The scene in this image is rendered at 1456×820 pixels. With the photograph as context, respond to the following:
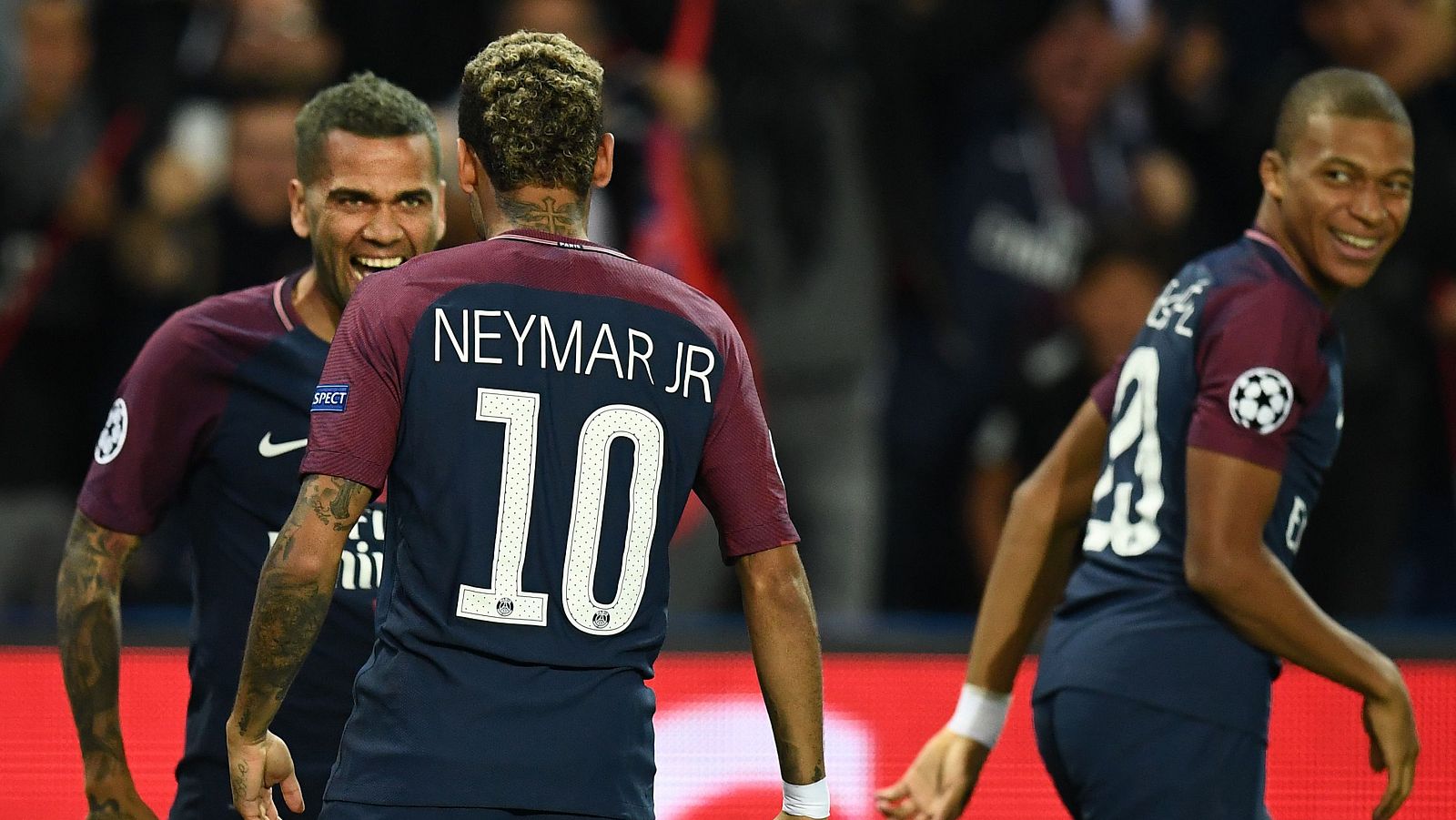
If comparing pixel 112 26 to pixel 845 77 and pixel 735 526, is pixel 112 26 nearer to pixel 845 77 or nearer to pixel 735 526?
pixel 845 77

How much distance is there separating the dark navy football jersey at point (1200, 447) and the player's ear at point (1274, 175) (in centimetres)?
11

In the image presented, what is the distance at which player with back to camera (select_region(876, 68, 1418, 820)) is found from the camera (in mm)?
3666

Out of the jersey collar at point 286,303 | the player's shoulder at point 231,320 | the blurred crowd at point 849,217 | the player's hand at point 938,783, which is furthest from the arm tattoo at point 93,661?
the blurred crowd at point 849,217

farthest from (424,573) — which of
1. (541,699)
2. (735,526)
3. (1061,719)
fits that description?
(1061,719)

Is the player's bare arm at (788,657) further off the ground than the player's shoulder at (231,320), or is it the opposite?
the player's shoulder at (231,320)

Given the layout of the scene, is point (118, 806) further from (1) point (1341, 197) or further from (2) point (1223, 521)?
(1) point (1341, 197)

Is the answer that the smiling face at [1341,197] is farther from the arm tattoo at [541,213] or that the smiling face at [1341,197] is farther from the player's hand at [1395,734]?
the arm tattoo at [541,213]

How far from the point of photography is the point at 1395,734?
12.3ft

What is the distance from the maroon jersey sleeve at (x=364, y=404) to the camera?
2938mm

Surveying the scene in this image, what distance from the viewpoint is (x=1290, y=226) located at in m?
3.98

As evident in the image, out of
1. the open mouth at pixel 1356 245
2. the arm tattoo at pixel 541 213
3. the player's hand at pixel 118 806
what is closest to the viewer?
the arm tattoo at pixel 541 213

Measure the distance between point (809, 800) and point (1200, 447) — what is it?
112cm

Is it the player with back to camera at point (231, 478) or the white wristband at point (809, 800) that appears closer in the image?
the white wristband at point (809, 800)

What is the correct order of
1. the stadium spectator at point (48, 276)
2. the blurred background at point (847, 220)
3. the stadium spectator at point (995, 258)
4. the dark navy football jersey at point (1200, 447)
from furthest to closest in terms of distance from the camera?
1. the stadium spectator at point (995, 258)
2. the blurred background at point (847, 220)
3. the stadium spectator at point (48, 276)
4. the dark navy football jersey at point (1200, 447)
